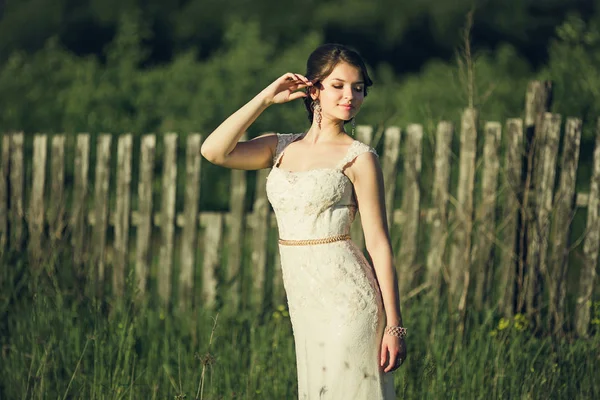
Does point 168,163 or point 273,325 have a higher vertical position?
point 168,163

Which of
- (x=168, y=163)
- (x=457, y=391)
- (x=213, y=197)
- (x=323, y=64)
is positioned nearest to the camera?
(x=323, y=64)

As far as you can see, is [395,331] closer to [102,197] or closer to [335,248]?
[335,248]

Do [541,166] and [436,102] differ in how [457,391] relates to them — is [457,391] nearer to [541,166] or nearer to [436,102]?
[541,166]

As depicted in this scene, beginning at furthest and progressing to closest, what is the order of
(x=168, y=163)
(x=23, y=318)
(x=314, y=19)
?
(x=314, y=19), (x=168, y=163), (x=23, y=318)

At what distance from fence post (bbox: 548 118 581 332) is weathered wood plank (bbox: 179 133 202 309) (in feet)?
7.33

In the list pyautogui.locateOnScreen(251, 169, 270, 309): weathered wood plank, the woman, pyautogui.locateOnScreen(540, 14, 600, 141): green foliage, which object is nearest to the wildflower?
pyautogui.locateOnScreen(540, 14, 600, 141): green foliage

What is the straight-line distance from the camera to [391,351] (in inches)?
119

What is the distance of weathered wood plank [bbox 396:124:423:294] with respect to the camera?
18.7 ft

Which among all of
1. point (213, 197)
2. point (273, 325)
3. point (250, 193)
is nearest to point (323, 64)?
point (273, 325)

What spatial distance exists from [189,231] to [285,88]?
324 centimetres

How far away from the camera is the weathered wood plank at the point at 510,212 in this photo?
5.34 m

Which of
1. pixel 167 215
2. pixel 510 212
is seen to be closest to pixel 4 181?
pixel 167 215

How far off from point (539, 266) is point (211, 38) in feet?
46.4

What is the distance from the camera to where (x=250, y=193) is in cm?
1235
